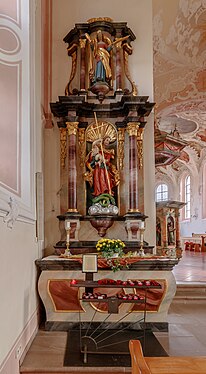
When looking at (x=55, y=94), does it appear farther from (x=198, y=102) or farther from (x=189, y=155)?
(x=189, y=155)

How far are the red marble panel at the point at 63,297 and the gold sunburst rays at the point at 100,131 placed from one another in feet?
8.55

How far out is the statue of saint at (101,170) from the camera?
5973 mm

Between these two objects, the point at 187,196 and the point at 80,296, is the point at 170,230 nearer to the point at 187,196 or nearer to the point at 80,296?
the point at 80,296

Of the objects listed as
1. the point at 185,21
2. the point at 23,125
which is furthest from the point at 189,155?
the point at 23,125

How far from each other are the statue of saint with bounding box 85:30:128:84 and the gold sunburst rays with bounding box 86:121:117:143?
2.43 feet

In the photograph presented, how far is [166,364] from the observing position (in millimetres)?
1636

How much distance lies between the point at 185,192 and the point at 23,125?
60.1 ft

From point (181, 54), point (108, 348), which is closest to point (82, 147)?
point (108, 348)

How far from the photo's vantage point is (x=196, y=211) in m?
20.0

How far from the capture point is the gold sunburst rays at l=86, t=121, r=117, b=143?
20.4 ft

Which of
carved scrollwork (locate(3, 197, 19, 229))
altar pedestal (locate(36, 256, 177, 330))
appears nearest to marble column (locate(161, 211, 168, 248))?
altar pedestal (locate(36, 256, 177, 330))

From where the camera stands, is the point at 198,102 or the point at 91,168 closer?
the point at 91,168

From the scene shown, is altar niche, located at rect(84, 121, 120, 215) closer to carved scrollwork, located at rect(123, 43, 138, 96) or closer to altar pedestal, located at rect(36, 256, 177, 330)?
carved scrollwork, located at rect(123, 43, 138, 96)

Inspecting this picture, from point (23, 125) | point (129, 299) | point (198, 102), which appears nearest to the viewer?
point (129, 299)
